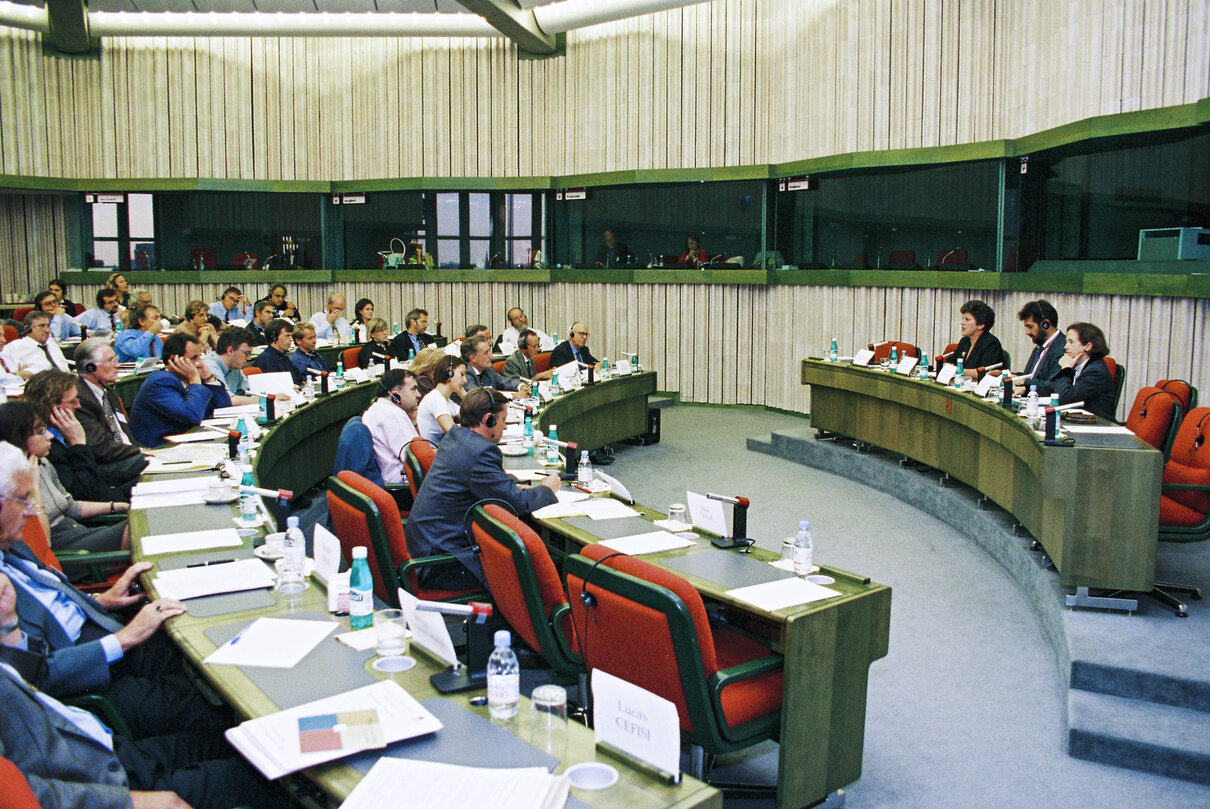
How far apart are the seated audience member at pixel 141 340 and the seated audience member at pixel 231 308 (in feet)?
6.28

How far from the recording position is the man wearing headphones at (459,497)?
14.3ft

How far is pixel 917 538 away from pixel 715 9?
8.40 meters

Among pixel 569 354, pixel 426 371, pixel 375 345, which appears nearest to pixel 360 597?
pixel 426 371

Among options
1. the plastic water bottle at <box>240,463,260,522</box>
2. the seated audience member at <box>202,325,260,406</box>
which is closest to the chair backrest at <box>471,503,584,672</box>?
the plastic water bottle at <box>240,463,260,522</box>

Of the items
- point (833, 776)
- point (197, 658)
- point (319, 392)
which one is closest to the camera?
point (197, 658)

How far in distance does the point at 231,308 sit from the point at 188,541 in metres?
9.56

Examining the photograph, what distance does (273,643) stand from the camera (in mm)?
2826

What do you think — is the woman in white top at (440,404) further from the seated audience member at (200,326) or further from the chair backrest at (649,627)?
the seated audience member at (200,326)

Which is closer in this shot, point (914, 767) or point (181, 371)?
point (914, 767)

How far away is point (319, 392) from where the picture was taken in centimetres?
848

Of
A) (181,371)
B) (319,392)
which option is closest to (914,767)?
(181,371)

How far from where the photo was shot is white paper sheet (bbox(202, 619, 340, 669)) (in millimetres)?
2695

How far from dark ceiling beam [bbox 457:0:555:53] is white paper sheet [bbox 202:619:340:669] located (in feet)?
32.3

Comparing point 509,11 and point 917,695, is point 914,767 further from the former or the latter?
point 509,11
